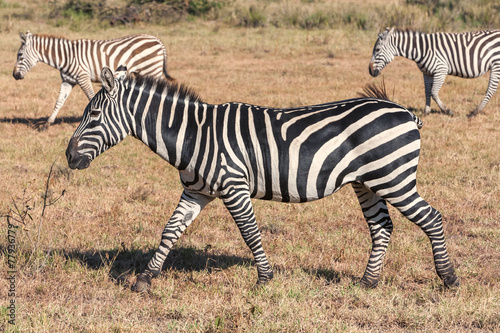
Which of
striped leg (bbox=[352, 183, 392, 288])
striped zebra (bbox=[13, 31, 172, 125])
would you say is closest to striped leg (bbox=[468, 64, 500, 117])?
striped zebra (bbox=[13, 31, 172, 125])

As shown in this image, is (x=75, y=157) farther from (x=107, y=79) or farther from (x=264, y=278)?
(x=264, y=278)

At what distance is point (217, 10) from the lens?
27.1 m

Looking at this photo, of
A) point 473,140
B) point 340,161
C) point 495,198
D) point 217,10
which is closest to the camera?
point 340,161

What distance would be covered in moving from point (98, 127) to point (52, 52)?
7.85 meters

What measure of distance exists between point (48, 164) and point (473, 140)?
23.4 ft

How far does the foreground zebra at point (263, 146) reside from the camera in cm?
475

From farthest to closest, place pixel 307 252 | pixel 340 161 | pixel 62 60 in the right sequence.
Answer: pixel 62 60 → pixel 307 252 → pixel 340 161

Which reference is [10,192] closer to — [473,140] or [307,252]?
[307,252]

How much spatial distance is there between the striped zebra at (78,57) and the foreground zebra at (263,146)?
22.1 feet

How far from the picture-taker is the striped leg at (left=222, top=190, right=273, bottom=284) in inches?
187

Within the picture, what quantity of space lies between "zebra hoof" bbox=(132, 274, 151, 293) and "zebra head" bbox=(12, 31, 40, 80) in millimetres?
8168

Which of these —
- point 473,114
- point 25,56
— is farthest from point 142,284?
point 473,114

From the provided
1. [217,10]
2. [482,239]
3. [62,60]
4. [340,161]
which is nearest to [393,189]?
[340,161]

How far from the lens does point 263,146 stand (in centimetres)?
484
